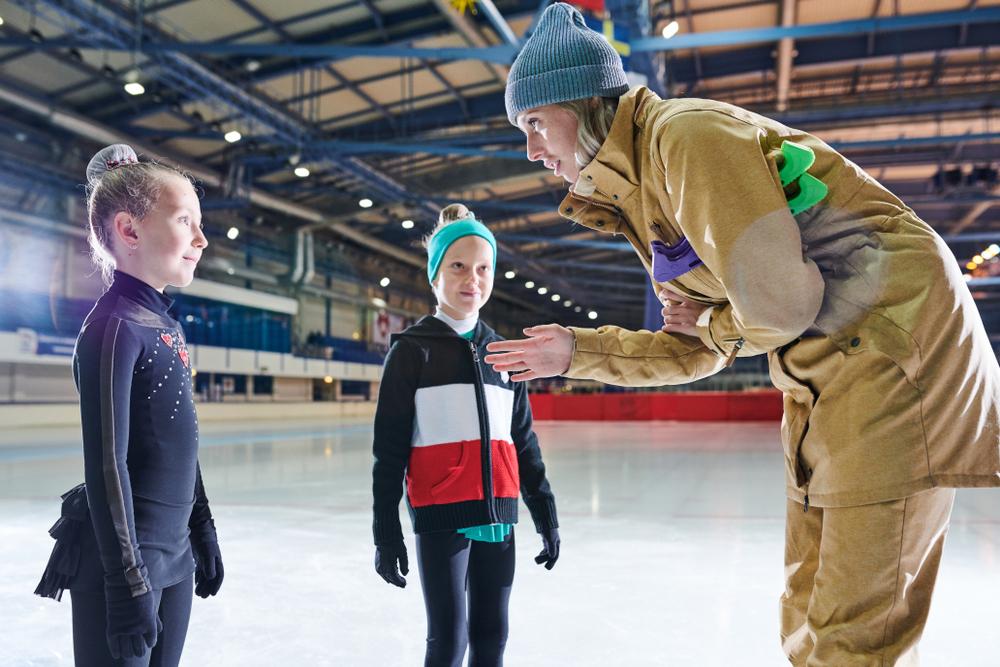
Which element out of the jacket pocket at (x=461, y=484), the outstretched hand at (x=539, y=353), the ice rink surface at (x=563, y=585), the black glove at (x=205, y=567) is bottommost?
the ice rink surface at (x=563, y=585)

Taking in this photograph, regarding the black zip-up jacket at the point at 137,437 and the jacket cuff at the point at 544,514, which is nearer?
the black zip-up jacket at the point at 137,437

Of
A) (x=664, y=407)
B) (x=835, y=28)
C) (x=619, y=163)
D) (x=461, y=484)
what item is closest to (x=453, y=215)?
(x=461, y=484)

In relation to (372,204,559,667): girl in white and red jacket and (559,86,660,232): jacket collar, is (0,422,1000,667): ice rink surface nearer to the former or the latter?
(372,204,559,667): girl in white and red jacket

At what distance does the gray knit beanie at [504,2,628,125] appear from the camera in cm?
120

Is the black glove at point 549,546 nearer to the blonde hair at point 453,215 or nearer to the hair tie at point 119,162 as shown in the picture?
the blonde hair at point 453,215

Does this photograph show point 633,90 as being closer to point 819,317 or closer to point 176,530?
point 819,317

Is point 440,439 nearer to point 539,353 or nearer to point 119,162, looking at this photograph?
point 539,353

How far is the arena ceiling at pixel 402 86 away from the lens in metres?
10.4

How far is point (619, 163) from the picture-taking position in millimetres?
1172

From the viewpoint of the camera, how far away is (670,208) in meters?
1.12

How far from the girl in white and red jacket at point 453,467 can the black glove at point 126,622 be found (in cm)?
64

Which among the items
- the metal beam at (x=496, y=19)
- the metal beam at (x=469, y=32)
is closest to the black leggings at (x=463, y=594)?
the metal beam at (x=496, y=19)

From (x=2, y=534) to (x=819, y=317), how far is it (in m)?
4.61

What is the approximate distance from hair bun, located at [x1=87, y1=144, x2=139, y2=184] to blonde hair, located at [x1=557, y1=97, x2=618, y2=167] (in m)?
0.97
